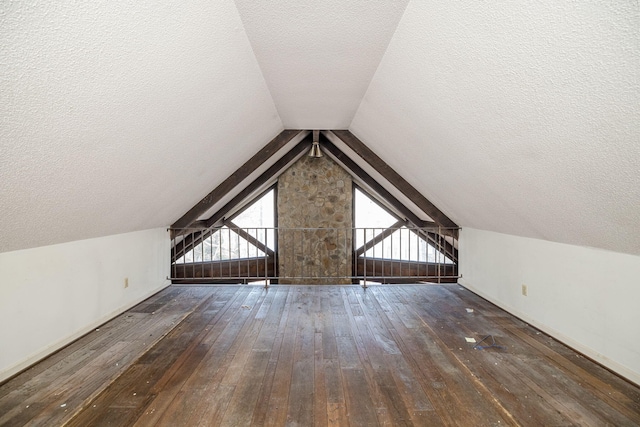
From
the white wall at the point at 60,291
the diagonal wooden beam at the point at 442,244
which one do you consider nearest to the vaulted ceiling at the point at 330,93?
the white wall at the point at 60,291

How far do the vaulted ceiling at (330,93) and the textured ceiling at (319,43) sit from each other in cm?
1

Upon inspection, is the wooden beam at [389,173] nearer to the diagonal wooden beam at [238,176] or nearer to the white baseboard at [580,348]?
the diagonal wooden beam at [238,176]

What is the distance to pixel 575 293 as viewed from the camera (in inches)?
114

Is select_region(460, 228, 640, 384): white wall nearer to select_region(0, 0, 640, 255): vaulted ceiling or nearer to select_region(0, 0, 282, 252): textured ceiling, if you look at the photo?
select_region(0, 0, 640, 255): vaulted ceiling

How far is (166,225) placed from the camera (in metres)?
5.07

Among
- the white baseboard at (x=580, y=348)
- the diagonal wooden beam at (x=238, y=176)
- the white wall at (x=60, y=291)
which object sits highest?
the diagonal wooden beam at (x=238, y=176)

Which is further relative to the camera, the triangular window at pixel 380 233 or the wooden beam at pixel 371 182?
the triangular window at pixel 380 233

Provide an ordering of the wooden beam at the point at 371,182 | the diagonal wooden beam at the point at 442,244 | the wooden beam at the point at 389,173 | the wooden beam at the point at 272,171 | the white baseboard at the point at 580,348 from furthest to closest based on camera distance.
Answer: the wooden beam at the point at 272,171 → the wooden beam at the point at 371,182 → the diagonal wooden beam at the point at 442,244 → the wooden beam at the point at 389,173 → the white baseboard at the point at 580,348

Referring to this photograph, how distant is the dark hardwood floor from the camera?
199 centimetres

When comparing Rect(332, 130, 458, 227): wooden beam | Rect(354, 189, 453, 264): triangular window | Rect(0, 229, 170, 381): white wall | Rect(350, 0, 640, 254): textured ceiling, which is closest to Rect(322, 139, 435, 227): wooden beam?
Rect(354, 189, 453, 264): triangular window

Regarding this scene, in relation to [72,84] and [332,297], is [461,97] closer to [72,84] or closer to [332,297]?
[72,84]

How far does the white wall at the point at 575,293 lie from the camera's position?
2.41 meters

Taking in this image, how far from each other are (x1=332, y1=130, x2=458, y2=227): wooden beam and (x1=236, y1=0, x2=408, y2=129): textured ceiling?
4.09ft

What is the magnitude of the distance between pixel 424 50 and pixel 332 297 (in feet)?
10.9
